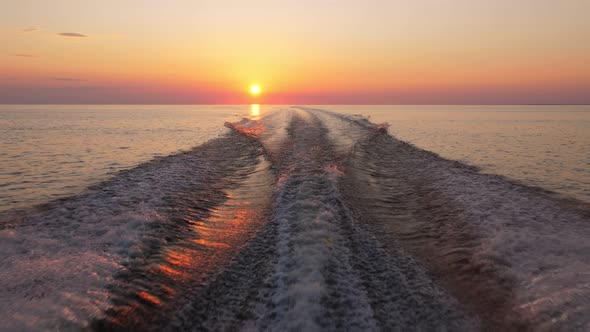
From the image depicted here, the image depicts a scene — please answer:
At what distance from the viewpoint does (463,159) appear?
2002 cm

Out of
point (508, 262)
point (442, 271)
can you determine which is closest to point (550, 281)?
point (508, 262)

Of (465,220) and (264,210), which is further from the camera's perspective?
(264,210)

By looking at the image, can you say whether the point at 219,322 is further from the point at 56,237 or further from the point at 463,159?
the point at 463,159

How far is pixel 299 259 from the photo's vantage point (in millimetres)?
6344

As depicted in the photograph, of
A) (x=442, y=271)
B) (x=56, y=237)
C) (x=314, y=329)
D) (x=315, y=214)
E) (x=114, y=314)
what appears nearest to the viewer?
(x=314, y=329)

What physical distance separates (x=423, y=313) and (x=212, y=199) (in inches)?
306

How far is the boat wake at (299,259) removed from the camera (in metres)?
4.84

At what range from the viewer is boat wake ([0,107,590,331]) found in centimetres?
484

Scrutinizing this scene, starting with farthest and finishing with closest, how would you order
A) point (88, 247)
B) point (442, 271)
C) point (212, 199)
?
1. point (212, 199)
2. point (88, 247)
3. point (442, 271)

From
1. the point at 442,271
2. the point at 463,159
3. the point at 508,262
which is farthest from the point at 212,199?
the point at 463,159

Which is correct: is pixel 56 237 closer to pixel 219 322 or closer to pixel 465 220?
pixel 219 322

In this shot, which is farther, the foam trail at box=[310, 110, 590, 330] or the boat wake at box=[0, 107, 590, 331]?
the foam trail at box=[310, 110, 590, 330]

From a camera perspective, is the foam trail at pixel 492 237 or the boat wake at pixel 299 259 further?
the foam trail at pixel 492 237

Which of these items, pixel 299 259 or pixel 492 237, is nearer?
pixel 299 259
